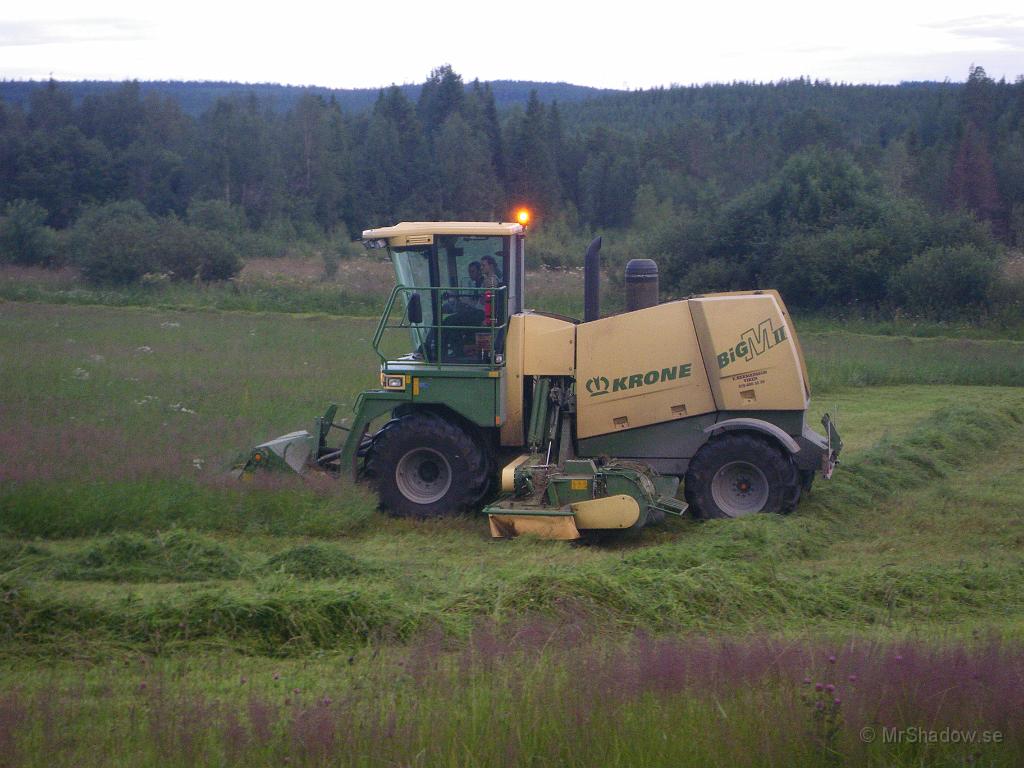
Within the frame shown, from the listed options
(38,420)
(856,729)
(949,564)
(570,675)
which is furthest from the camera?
(38,420)

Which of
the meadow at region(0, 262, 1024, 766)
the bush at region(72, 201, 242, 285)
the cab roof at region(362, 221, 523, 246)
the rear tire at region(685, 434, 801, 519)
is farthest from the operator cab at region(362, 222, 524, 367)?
the bush at region(72, 201, 242, 285)

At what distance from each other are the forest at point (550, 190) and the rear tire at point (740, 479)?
20.3 meters

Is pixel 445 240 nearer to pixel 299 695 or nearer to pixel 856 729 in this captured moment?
pixel 299 695

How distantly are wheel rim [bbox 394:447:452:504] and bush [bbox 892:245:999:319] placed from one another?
2176cm

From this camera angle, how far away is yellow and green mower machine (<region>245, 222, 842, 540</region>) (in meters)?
8.88

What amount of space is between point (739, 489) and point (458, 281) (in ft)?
10.1

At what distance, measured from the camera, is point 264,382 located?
15648 millimetres

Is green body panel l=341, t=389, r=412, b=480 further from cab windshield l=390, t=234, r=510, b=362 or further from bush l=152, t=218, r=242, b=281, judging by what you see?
bush l=152, t=218, r=242, b=281

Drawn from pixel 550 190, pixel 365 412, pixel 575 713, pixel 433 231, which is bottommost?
pixel 575 713

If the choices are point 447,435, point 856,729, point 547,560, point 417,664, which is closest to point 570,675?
point 417,664

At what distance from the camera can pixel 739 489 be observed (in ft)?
29.3

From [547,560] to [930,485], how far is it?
4434mm

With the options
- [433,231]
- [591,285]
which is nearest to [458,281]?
[433,231]

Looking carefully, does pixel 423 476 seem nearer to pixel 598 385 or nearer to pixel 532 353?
pixel 532 353
